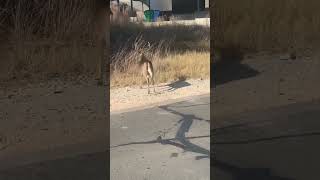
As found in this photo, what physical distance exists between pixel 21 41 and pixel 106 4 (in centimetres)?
70

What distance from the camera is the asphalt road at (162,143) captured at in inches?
158

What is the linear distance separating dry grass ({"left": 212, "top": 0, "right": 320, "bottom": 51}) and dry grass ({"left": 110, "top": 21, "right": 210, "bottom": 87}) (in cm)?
198

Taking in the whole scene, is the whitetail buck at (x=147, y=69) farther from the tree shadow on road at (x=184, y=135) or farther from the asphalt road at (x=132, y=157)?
the asphalt road at (x=132, y=157)

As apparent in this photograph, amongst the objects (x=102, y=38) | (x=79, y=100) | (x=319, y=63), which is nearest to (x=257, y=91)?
(x=319, y=63)

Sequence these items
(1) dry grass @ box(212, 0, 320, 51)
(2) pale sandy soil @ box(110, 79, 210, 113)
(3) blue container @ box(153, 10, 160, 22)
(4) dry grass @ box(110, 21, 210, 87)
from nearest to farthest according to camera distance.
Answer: (1) dry grass @ box(212, 0, 320, 51)
(2) pale sandy soil @ box(110, 79, 210, 113)
(4) dry grass @ box(110, 21, 210, 87)
(3) blue container @ box(153, 10, 160, 22)

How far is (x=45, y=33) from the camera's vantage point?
13.6 ft

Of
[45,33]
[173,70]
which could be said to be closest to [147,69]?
[173,70]

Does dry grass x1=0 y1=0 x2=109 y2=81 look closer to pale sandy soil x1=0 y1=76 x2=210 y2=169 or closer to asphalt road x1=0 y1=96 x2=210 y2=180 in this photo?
pale sandy soil x1=0 y1=76 x2=210 y2=169

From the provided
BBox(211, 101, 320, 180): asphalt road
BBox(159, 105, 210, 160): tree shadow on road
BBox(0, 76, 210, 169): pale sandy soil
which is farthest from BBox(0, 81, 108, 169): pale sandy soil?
BBox(211, 101, 320, 180): asphalt road

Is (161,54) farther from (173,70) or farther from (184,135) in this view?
(184,135)

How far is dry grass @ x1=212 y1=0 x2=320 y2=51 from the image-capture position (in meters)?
4.94

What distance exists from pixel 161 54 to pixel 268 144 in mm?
4967

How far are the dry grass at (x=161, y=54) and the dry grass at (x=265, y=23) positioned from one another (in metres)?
1.98

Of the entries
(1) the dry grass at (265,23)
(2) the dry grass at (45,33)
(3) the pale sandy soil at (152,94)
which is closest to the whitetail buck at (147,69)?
(3) the pale sandy soil at (152,94)
